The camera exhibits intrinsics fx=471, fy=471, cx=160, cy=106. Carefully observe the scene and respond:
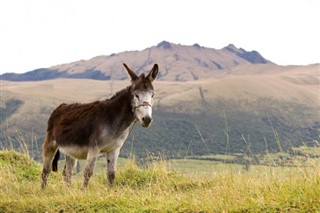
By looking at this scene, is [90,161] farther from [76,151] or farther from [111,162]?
[111,162]

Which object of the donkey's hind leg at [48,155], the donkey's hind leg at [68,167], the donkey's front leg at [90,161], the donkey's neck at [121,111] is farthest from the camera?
the donkey's hind leg at [68,167]

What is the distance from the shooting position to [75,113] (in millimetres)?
12305

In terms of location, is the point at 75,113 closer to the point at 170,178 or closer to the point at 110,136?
the point at 110,136

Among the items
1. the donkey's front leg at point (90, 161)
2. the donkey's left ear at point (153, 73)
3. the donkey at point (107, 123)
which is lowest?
the donkey's front leg at point (90, 161)

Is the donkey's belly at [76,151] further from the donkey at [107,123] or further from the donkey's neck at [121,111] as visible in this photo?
the donkey's neck at [121,111]

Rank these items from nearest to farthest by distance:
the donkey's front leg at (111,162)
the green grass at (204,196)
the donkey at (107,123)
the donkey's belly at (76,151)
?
the green grass at (204,196) → the donkey at (107,123) → the donkey's belly at (76,151) → the donkey's front leg at (111,162)

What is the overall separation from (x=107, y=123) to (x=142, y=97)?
1.16m

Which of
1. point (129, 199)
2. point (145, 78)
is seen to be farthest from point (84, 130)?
point (129, 199)

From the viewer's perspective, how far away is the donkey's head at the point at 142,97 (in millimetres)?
10375

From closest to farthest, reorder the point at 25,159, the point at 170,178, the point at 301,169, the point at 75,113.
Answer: the point at 301,169, the point at 75,113, the point at 170,178, the point at 25,159

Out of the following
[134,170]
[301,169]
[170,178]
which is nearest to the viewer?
[301,169]

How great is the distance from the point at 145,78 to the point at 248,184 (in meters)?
3.37

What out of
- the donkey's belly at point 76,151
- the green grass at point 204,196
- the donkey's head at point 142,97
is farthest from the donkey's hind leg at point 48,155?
the donkey's head at point 142,97

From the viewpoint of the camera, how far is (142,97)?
1066 cm
